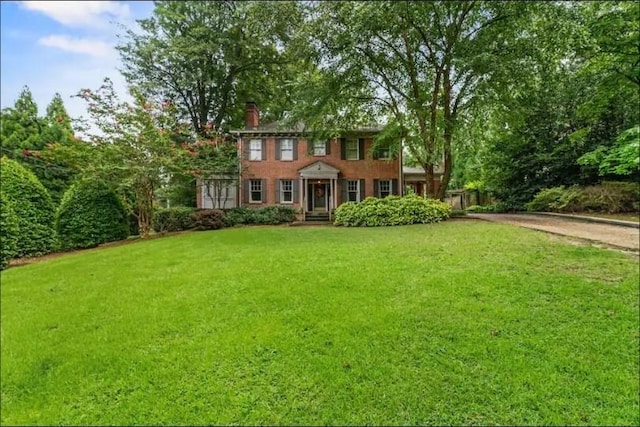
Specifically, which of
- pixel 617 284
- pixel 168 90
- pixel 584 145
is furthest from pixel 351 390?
pixel 168 90

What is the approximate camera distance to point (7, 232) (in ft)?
25.1

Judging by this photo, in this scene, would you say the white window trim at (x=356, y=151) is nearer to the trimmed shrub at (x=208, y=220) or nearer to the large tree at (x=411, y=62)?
the large tree at (x=411, y=62)

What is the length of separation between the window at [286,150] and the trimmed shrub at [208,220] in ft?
15.7

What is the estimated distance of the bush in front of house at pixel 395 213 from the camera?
1209 centimetres

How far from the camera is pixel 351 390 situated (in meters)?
2.88

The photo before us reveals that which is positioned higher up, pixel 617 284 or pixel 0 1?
pixel 0 1

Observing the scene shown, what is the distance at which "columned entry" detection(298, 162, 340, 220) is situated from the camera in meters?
16.9

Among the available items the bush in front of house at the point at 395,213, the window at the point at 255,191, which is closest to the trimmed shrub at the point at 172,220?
the window at the point at 255,191

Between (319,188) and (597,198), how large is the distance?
36.9ft

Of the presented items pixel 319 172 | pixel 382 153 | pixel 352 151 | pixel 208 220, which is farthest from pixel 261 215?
pixel 382 153

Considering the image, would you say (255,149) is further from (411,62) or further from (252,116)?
(411,62)

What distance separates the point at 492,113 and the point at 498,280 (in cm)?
1022

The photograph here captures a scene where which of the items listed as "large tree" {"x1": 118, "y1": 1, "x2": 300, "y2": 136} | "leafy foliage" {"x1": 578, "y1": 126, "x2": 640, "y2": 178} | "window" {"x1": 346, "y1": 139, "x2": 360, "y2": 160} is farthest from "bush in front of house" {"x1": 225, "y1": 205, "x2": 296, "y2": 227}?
"leafy foliage" {"x1": 578, "y1": 126, "x2": 640, "y2": 178}

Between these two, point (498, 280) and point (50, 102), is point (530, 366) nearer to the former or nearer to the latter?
point (498, 280)
